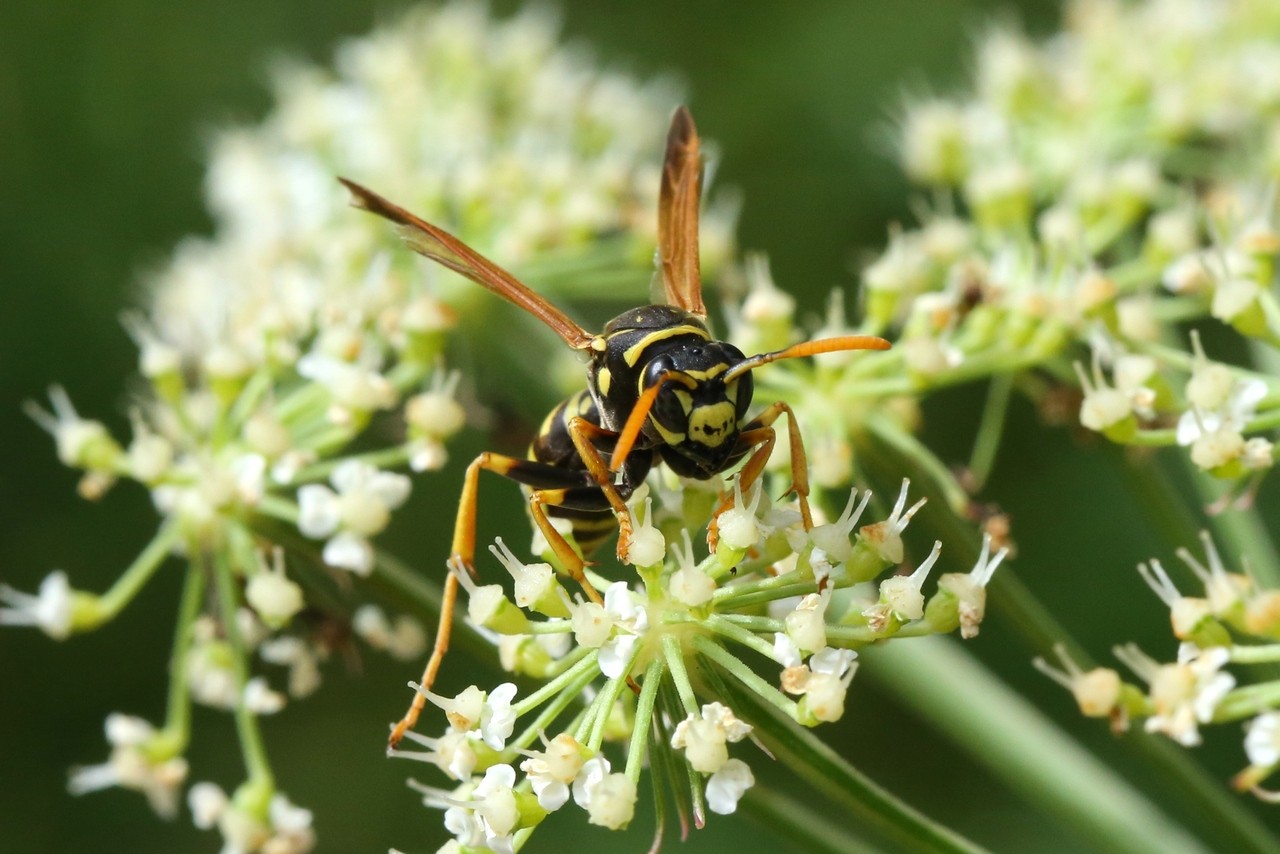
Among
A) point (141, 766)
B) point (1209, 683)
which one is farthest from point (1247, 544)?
point (141, 766)

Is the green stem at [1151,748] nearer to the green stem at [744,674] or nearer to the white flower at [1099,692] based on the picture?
the white flower at [1099,692]

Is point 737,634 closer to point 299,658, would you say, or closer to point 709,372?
point 709,372

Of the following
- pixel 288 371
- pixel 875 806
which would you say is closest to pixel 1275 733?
pixel 875 806

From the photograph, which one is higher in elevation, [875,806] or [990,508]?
[990,508]

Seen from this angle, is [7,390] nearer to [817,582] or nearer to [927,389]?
[927,389]

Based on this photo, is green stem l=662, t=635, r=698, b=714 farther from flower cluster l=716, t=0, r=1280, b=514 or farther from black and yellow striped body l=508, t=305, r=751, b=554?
flower cluster l=716, t=0, r=1280, b=514

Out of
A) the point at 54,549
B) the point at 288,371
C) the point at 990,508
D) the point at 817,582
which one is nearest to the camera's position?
the point at 817,582

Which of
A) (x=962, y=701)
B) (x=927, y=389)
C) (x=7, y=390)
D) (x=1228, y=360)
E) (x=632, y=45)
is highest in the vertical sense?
(x=632, y=45)
